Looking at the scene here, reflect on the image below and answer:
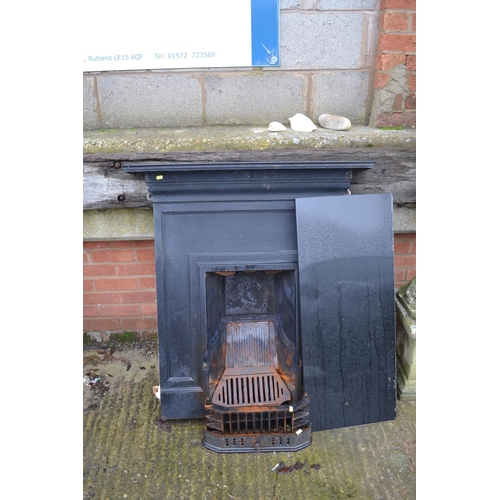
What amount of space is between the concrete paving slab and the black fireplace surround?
0.09 m

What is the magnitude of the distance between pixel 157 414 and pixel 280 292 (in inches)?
37.6

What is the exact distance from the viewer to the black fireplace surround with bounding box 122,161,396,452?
2.42 m

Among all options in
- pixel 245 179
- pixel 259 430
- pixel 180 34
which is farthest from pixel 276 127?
pixel 259 430

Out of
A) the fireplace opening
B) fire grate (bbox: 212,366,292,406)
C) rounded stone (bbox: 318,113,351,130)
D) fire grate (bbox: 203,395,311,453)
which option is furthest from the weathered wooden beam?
fire grate (bbox: 203,395,311,453)

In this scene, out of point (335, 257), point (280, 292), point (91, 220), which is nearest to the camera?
point (335, 257)

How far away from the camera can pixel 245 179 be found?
241 centimetres

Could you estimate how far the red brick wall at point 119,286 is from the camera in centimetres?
300

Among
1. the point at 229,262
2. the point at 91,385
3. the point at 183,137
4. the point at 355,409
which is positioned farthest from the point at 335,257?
the point at 91,385

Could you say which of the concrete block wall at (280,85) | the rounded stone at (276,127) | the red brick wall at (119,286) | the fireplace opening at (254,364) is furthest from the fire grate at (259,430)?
the concrete block wall at (280,85)

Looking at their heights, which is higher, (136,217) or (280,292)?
(136,217)

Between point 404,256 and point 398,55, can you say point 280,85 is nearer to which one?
point 398,55

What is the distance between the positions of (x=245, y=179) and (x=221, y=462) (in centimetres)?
140

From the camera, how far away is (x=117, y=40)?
2.60 meters

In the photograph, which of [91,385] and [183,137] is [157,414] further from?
[183,137]
